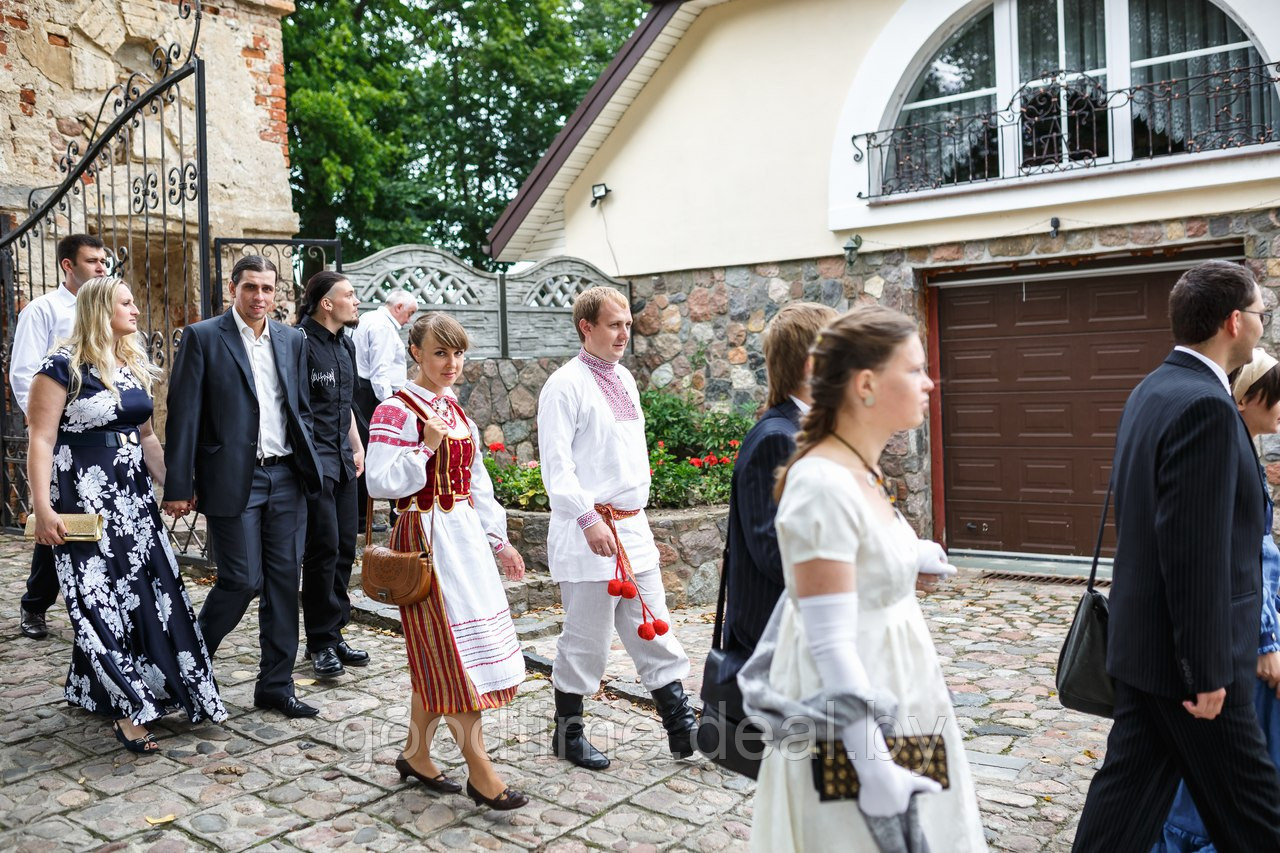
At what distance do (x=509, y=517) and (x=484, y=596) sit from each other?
13.4ft

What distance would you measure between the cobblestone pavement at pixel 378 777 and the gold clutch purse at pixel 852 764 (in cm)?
158

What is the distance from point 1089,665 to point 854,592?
1299 millimetres

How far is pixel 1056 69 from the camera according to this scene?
959 cm

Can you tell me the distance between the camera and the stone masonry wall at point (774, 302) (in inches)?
340

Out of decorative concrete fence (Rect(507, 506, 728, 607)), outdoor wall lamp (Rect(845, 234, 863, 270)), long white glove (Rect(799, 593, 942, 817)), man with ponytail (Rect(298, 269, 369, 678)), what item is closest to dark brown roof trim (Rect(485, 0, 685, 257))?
outdoor wall lamp (Rect(845, 234, 863, 270))

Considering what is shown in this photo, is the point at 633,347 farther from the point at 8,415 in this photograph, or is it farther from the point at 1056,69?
the point at 8,415

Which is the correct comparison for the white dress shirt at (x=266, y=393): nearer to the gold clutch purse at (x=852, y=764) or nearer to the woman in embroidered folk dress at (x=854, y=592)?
the woman in embroidered folk dress at (x=854, y=592)

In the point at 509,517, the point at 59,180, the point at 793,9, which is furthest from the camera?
the point at 793,9

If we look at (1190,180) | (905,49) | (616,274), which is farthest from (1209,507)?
(616,274)

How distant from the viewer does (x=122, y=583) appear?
14.8ft

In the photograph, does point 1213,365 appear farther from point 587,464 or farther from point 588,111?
point 588,111

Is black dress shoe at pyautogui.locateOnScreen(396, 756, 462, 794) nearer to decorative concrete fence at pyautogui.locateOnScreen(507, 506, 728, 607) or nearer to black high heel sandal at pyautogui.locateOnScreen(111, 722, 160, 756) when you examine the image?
black high heel sandal at pyautogui.locateOnScreen(111, 722, 160, 756)

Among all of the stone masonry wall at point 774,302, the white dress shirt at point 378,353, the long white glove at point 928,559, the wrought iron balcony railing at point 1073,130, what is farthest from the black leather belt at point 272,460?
the wrought iron balcony railing at point 1073,130

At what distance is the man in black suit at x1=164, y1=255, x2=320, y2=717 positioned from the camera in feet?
15.4
